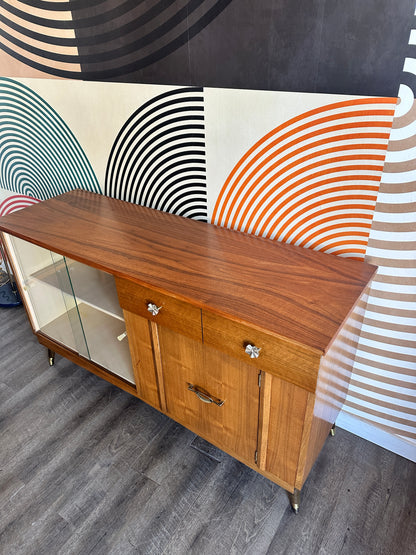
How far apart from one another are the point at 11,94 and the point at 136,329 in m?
1.58

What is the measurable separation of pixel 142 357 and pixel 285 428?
619 mm

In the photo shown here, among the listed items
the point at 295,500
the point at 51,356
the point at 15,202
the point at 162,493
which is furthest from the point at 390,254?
the point at 15,202

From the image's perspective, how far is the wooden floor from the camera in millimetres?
1395

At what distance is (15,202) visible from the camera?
8.53 feet

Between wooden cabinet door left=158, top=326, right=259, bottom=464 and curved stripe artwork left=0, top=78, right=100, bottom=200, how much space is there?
1.09 metres

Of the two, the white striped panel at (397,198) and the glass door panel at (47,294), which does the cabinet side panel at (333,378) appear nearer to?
the white striped panel at (397,198)

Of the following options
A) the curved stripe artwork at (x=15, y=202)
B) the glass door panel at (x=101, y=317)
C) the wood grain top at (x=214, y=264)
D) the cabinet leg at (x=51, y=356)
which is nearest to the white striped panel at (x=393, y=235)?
the wood grain top at (x=214, y=264)

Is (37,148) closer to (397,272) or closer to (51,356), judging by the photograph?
(51,356)

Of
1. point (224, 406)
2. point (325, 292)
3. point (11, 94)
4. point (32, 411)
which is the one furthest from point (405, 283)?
point (11, 94)

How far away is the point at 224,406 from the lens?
Answer: 138 centimetres

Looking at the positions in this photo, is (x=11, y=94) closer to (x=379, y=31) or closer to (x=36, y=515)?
(x=379, y=31)

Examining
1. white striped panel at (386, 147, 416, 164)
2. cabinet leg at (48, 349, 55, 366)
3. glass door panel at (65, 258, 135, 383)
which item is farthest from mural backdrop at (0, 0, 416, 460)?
cabinet leg at (48, 349, 55, 366)

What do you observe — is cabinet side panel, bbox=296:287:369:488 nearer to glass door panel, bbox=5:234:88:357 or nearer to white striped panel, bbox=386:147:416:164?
white striped panel, bbox=386:147:416:164

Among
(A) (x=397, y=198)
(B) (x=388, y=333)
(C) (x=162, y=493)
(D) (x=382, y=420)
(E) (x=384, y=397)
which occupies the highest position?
(A) (x=397, y=198)
